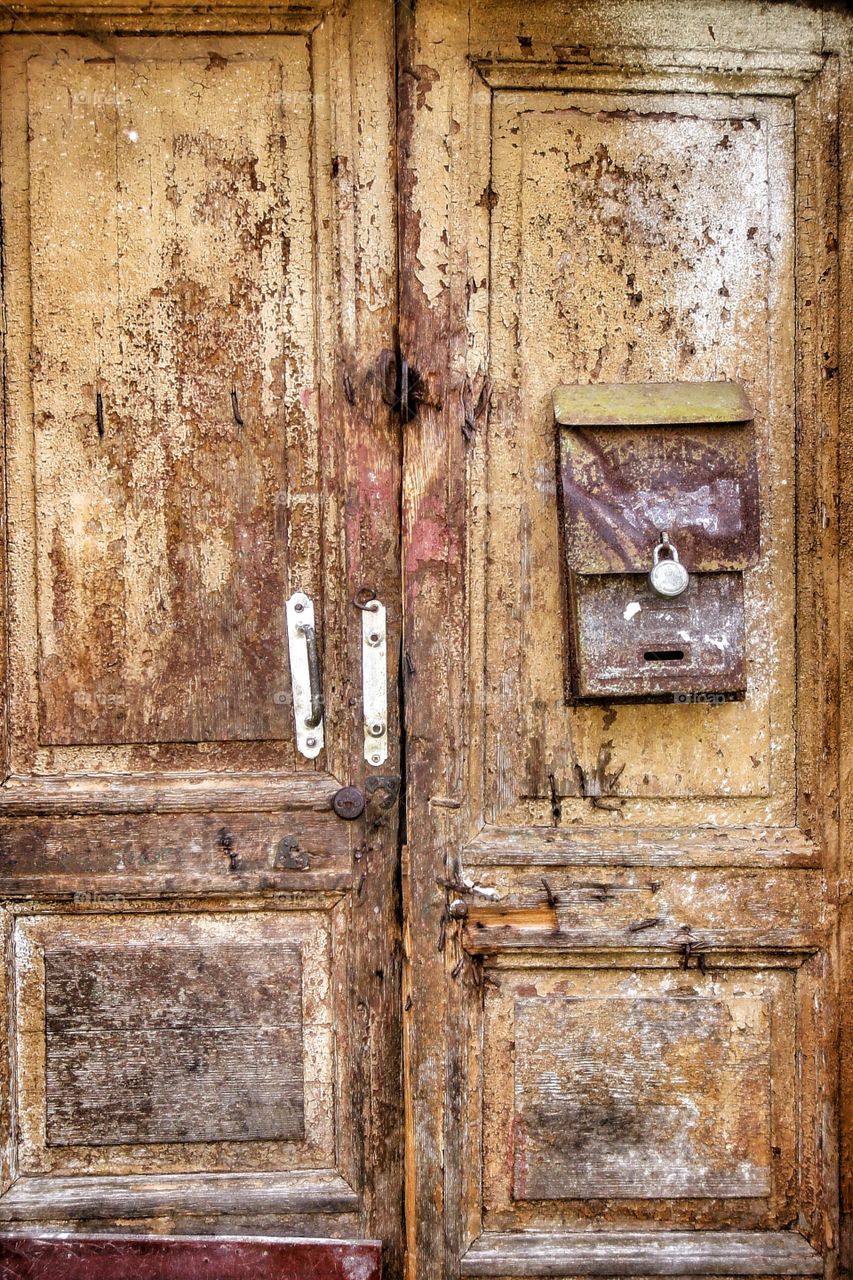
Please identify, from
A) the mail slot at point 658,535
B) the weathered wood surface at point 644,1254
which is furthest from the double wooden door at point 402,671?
the mail slot at point 658,535

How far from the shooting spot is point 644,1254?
1.81 metres

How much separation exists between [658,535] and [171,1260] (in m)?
1.71

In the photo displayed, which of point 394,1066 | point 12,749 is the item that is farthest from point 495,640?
point 12,749

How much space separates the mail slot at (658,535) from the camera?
1.69m

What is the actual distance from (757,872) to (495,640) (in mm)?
703

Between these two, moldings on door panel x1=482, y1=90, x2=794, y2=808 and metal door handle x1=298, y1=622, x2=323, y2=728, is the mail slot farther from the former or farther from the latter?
metal door handle x1=298, y1=622, x2=323, y2=728

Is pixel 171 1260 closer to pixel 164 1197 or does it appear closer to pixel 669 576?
pixel 164 1197

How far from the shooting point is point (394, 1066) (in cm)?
185

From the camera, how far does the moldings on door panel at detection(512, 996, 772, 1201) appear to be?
1.82 m

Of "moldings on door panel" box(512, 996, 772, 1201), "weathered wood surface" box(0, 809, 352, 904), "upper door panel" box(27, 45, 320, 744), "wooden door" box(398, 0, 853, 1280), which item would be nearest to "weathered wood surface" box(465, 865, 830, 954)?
"wooden door" box(398, 0, 853, 1280)

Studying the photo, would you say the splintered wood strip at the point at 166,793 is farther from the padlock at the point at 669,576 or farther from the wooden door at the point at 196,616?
the padlock at the point at 669,576

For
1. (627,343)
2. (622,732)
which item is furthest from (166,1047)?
(627,343)

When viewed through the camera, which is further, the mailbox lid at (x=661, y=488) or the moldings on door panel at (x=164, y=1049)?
the moldings on door panel at (x=164, y=1049)

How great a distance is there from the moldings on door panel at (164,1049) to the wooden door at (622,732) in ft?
0.99
